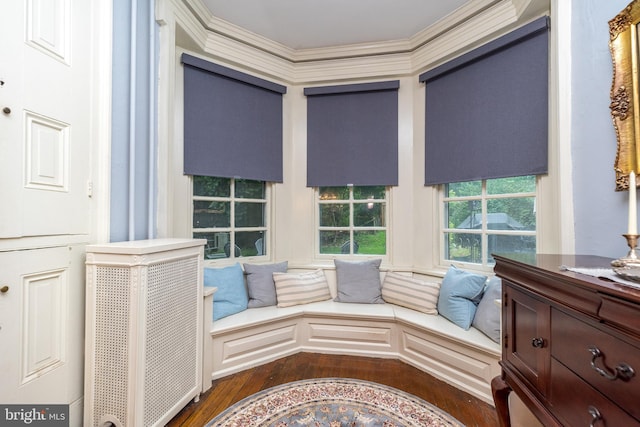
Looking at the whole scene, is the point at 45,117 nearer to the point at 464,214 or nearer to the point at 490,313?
the point at 490,313

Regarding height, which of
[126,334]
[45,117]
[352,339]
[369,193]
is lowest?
[352,339]

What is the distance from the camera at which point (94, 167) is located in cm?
158

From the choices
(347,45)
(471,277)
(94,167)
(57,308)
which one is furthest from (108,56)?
(471,277)

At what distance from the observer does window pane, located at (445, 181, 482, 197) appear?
264cm

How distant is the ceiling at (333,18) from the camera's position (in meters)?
2.43

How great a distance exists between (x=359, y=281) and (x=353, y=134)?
5.12 ft

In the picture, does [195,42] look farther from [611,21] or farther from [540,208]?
[540,208]

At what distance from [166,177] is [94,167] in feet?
1.75

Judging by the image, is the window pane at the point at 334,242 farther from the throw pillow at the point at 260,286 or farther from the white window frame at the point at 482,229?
the white window frame at the point at 482,229

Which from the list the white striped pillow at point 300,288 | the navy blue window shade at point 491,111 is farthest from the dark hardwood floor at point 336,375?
the navy blue window shade at point 491,111

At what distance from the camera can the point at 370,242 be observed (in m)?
3.20

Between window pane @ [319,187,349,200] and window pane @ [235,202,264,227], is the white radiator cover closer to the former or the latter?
window pane @ [235,202,264,227]

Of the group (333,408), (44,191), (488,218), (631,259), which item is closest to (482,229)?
(488,218)

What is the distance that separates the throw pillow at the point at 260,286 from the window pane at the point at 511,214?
2081 millimetres
